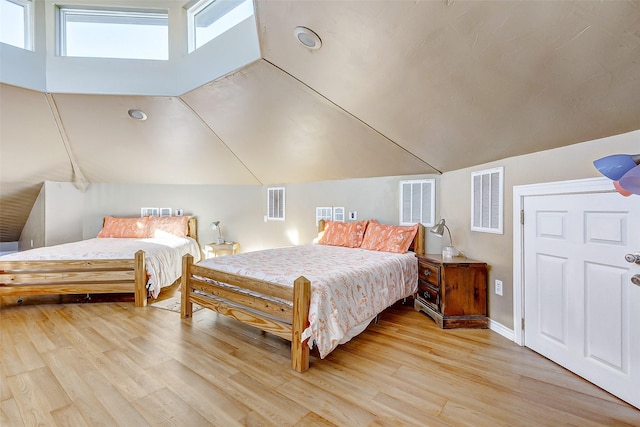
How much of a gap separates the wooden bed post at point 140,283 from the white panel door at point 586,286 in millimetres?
3835

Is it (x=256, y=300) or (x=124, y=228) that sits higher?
(x=124, y=228)

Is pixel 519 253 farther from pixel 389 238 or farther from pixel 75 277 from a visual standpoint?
pixel 75 277

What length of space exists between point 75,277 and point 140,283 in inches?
29.1

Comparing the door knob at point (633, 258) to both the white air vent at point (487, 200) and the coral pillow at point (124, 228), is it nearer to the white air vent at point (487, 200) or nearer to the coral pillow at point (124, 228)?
the white air vent at point (487, 200)

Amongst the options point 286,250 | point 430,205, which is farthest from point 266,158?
point 430,205

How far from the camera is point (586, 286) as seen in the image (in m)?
1.85

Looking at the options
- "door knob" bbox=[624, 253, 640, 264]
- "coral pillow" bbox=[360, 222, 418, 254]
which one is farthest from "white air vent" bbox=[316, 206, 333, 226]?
"door knob" bbox=[624, 253, 640, 264]

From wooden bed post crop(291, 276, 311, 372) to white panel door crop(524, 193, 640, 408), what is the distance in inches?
71.2

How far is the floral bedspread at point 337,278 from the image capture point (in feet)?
6.51

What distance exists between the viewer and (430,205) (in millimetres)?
3457

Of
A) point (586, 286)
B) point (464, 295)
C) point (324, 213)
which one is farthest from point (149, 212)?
point (586, 286)

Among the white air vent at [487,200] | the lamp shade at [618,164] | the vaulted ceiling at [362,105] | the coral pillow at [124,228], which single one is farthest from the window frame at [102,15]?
the lamp shade at [618,164]

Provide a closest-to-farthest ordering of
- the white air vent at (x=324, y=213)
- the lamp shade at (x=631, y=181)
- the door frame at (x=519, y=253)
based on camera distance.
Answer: the lamp shade at (x=631, y=181)
the door frame at (x=519, y=253)
the white air vent at (x=324, y=213)

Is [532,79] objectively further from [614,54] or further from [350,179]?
[350,179]
